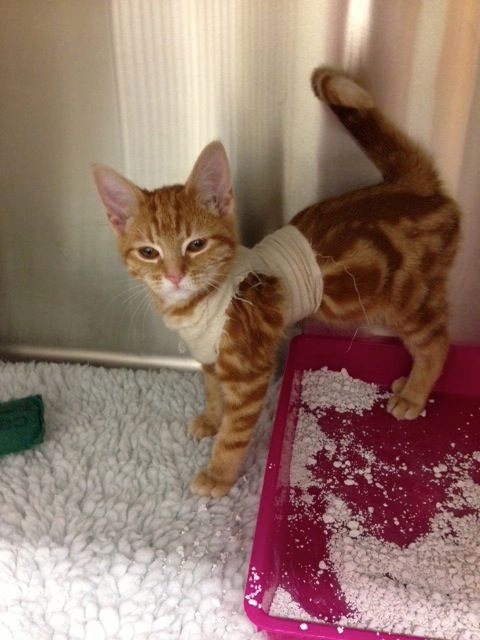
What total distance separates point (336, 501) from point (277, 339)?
333mm

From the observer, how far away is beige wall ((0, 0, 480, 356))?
4.21 ft

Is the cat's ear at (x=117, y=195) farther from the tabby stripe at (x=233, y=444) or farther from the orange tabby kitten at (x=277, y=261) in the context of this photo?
the tabby stripe at (x=233, y=444)

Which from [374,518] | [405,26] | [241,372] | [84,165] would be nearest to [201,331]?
[241,372]

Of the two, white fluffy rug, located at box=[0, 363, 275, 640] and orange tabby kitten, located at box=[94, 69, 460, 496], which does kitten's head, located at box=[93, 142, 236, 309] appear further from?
white fluffy rug, located at box=[0, 363, 275, 640]

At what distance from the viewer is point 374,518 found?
1158 millimetres

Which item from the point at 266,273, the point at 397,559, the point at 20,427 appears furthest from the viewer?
the point at 20,427

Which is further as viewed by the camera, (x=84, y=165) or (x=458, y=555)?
(x=84, y=165)

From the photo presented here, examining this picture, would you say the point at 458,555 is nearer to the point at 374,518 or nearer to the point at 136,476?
the point at 374,518

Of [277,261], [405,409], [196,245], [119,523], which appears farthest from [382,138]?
[119,523]

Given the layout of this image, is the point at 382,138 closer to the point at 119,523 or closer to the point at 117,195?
the point at 117,195

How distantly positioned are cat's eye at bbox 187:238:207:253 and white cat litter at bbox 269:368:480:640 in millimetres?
492

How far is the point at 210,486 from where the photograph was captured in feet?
3.98

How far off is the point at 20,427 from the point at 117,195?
1.79 feet

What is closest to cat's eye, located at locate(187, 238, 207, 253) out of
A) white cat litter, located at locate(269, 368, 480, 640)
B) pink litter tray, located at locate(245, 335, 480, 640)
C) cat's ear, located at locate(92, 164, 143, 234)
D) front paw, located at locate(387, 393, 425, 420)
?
cat's ear, located at locate(92, 164, 143, 234)
